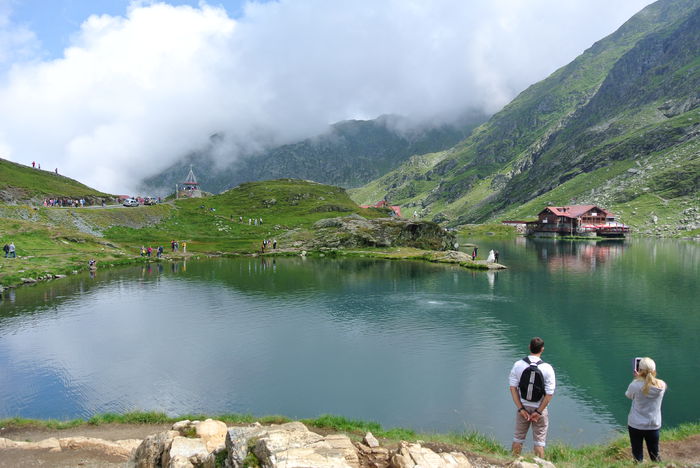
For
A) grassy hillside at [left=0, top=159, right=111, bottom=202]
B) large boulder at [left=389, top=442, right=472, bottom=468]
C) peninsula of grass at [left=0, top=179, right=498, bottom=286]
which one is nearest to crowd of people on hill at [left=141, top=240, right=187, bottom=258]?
peninsula of grass at [left=0, top=179, right=498, bottom=286]

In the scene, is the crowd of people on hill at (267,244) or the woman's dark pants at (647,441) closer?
the woman's dark pants at (647,441)

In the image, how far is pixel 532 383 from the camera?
14258mm

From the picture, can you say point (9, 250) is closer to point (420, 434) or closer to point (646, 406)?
point (420, 434)

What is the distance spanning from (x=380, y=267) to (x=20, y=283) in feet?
199

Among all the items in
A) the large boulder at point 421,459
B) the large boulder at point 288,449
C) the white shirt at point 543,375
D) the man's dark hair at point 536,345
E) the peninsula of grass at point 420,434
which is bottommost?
the peninsula of grass at point 420,434

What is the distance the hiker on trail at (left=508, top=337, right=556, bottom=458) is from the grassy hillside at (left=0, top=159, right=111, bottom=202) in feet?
439

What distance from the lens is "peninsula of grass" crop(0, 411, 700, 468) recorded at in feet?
56.4

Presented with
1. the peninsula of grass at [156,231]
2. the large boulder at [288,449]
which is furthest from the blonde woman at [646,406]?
the peninsula of grass at [156,231]

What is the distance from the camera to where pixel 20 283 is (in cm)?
5975

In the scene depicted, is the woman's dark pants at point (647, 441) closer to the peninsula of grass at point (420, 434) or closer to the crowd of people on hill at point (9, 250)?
the peninsula of grass at point (420, 434)

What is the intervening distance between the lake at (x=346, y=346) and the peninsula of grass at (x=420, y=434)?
8.70 ft

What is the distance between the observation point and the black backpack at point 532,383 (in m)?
14.1

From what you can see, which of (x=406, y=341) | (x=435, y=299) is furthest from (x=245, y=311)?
(x=435, y=299)

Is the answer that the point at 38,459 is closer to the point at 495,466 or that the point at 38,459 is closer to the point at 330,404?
the point at 330,404
